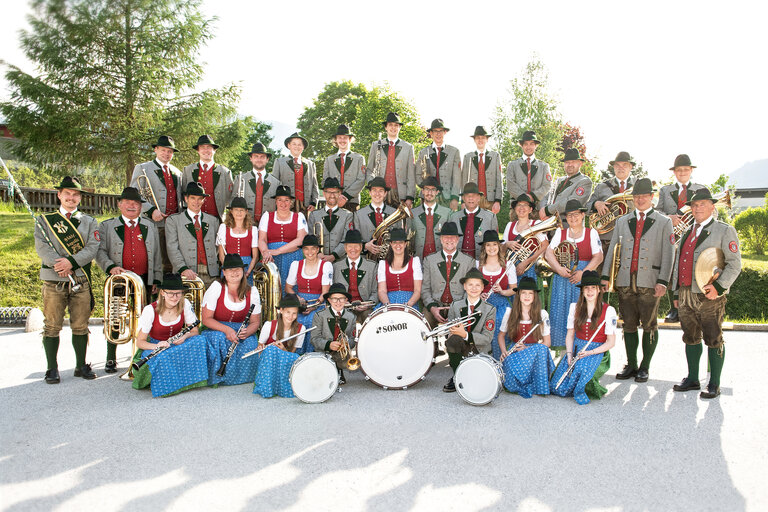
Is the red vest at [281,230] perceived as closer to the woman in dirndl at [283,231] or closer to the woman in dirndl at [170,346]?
the woman in dirndl at [283,231]

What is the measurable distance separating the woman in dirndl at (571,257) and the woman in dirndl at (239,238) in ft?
11.1

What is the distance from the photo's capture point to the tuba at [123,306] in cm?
577

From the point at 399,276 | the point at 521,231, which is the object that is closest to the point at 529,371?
the point at 399,276

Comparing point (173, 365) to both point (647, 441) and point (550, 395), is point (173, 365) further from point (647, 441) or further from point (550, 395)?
point (647, 441)

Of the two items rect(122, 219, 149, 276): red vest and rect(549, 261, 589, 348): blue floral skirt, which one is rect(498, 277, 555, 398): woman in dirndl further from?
rect(122, 219, 149, 276): red vest

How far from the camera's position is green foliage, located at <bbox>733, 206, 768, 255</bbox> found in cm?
1746


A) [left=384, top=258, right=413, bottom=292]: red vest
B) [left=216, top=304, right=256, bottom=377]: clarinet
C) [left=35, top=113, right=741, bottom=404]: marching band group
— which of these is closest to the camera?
[left=35, top=113, right=741, bottom=404]: marching band group

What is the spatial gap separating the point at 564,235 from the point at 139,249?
15.5 ft

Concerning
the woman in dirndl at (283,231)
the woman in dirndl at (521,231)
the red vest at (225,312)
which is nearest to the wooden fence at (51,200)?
the woman in dirndl at (283,231)

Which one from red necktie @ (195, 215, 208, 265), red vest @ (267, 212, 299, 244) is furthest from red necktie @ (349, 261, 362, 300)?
red necktie @ (195, 215, 208, 265)

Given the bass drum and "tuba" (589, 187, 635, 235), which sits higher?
"tuba" (589, 187, 635, 235)

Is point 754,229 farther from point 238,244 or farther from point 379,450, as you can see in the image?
point 379,450

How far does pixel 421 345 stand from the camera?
17.7 ft

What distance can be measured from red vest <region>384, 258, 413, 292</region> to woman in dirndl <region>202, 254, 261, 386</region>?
4.80 feet
